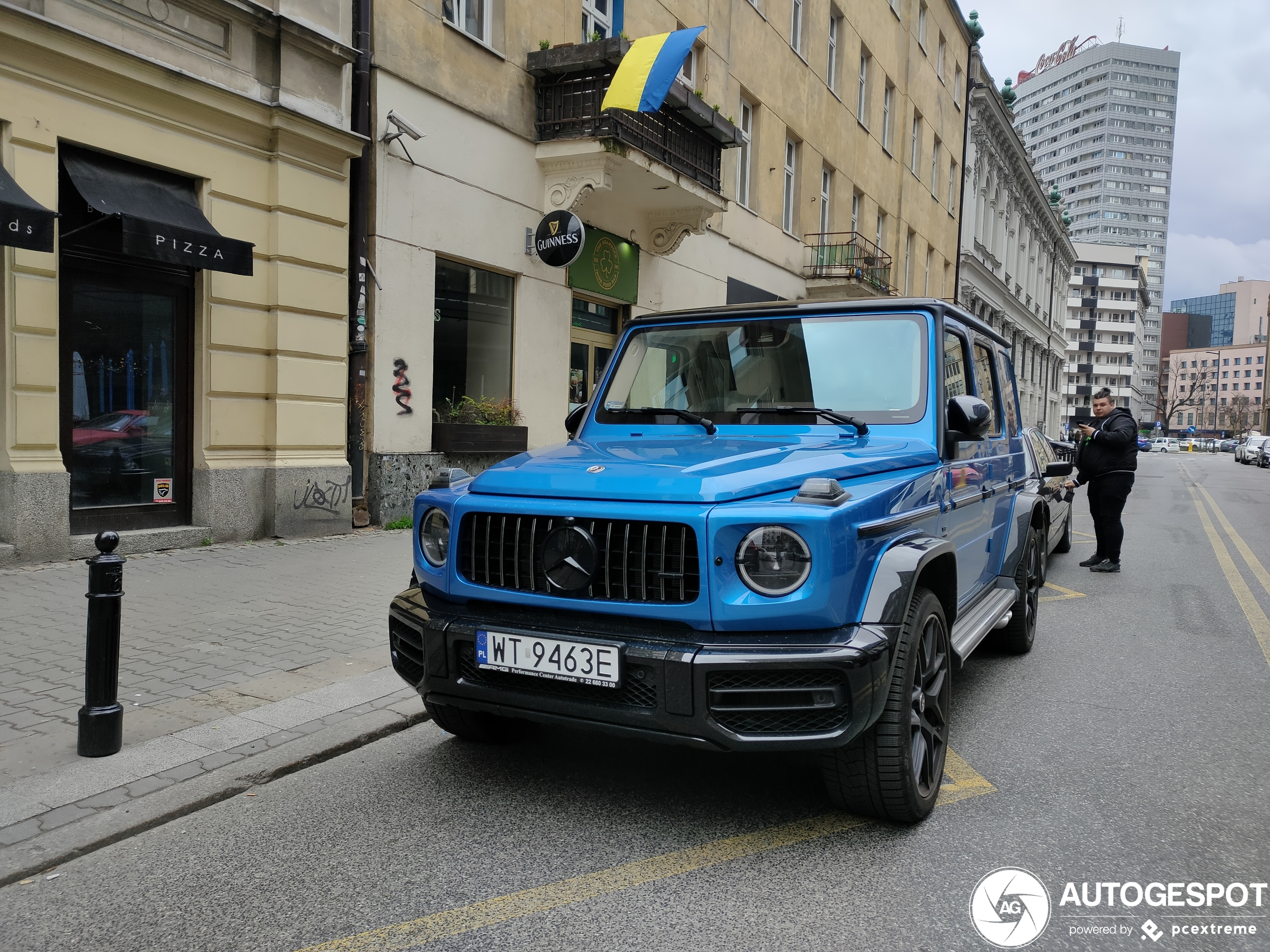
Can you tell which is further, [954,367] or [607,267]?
[607,267]

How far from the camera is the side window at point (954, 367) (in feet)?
13.8

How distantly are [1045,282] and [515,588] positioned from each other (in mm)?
63304

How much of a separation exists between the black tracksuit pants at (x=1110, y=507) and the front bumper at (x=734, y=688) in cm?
Answer: 735

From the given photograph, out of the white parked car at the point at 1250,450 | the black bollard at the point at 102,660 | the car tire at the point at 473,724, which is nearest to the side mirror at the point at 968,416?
the car tire at the point at 473,724

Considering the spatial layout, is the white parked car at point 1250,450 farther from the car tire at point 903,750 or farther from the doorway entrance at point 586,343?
the car tire at point 903,750

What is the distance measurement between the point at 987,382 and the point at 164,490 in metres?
7.27

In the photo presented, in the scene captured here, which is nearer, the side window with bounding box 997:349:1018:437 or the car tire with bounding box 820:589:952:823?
the car tire with bounding box 820:589:952:823

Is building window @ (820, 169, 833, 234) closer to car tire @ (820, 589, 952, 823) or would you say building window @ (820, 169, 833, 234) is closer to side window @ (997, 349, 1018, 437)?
side window @ (997, 349, 1018, 437)

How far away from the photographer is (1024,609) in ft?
18.8

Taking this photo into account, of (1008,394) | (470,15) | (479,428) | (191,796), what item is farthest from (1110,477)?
(470,15)

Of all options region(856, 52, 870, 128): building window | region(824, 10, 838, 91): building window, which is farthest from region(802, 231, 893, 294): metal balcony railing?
region(856, 52, 870, 128): building window

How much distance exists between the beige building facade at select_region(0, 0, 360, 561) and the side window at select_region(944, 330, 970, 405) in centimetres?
656

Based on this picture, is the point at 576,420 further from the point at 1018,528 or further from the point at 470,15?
the point at 470,15

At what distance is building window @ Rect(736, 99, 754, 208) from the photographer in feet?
60.2
